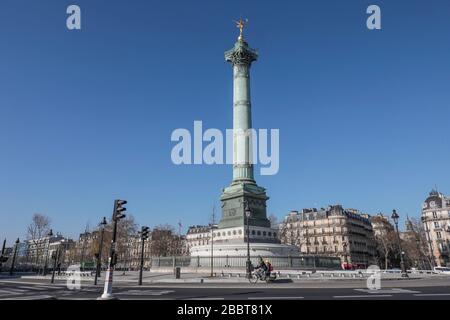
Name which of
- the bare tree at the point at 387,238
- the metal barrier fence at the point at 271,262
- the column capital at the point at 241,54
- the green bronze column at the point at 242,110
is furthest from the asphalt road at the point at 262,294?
the bare tree at the point at 387,238

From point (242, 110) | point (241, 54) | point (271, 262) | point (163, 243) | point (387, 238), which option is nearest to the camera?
point (271, 262)

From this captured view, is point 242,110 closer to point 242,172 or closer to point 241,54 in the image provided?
point 242,172

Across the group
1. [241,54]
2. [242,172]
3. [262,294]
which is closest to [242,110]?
[242,172]

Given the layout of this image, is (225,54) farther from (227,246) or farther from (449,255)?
(449,255)

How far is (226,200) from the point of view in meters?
46.1

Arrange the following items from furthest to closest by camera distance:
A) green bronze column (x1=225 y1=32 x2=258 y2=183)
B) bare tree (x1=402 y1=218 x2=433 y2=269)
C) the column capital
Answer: bare tree (x1=402 y1=218 x2=433 y2=269) < the column capital < green bronze column (x1=225 y1=32 x2=258 y2=183)

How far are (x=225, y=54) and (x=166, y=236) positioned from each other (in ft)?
176

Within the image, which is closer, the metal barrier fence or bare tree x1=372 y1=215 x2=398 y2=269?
the metal barrier fence

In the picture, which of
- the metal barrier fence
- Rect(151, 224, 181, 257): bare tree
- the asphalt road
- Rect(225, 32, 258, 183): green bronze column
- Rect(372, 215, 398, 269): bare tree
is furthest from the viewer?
Rect(151, 224, 181, 257): bare tree

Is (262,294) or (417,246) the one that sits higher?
(417,246)

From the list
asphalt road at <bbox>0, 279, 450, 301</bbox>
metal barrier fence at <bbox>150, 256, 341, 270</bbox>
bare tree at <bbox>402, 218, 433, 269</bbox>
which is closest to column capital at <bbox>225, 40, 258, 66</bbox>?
metal barrier fence at <bbox>150, 256, 341, 270</bbox>

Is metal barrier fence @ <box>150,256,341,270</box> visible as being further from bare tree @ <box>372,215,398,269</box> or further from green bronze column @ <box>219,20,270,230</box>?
bare tree @ <box>372,215,398,269</box>

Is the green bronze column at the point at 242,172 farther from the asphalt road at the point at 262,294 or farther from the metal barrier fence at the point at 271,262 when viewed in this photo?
the asphalt road at the point at 262,294
